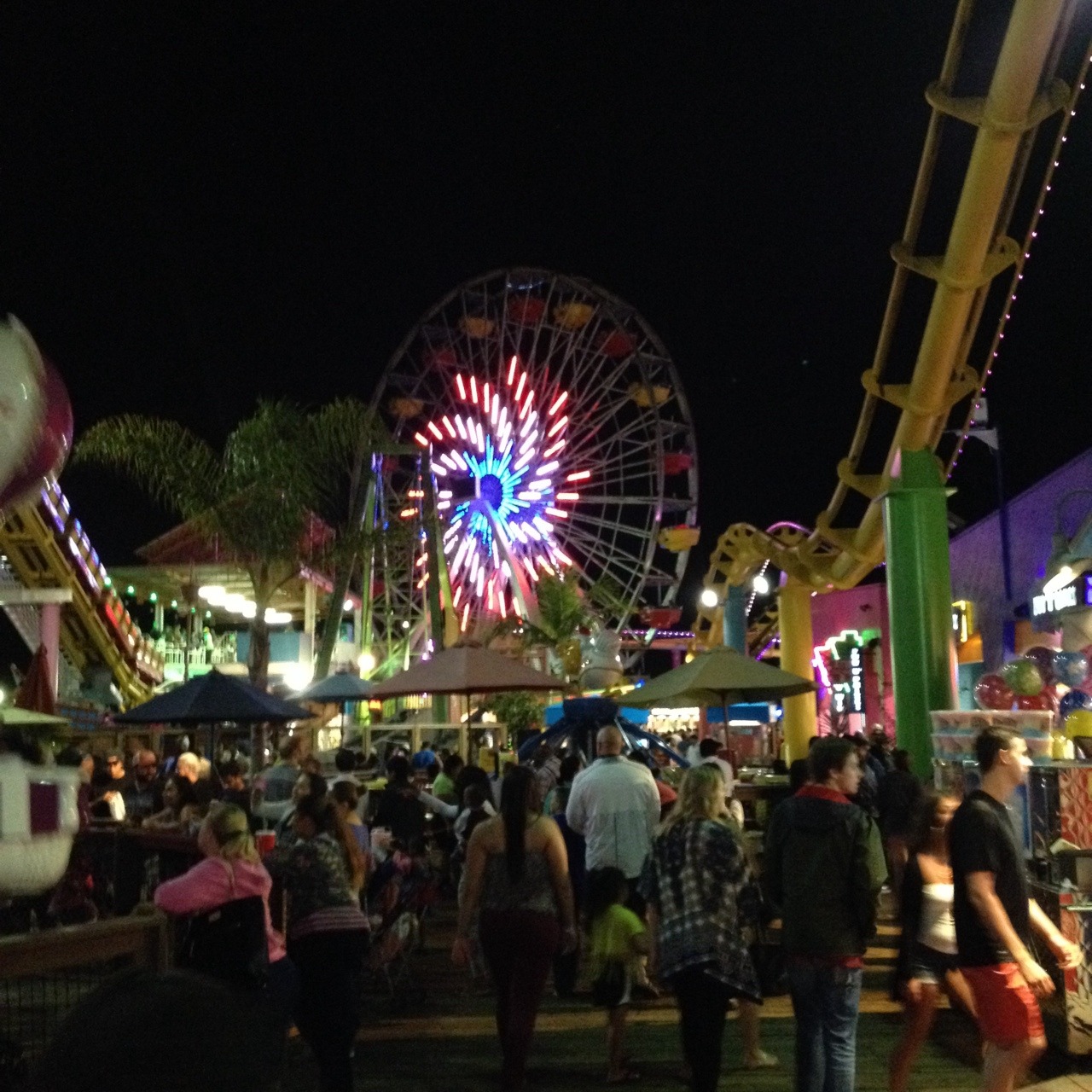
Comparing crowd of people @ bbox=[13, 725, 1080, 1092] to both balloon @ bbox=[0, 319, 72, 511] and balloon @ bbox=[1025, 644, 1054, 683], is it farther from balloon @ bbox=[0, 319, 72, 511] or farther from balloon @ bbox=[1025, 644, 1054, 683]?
balloon @ bbox=[1025, 644, 1054, 683]

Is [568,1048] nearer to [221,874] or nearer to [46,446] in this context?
[221,874]

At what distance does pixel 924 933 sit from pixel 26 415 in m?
4.44

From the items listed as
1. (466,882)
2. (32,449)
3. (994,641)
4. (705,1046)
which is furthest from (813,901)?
(994,641)

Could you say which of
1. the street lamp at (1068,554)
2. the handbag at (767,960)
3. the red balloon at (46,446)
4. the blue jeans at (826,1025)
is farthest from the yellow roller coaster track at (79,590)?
the red balloon at (46,446)

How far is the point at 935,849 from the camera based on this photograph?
5.60m

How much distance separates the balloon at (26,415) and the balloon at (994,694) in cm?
1045

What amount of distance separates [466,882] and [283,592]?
28059 mm

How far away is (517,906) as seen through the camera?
5.89 m

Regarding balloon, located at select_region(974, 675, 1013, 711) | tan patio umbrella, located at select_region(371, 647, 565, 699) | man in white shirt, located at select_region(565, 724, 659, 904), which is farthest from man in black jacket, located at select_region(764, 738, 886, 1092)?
tan patio umbrella, located at select_region(371, 647, 565, 699)

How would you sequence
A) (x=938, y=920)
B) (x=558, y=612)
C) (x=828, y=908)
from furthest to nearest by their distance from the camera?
(x=558, y=612) → (x=938, y=920) → (x=828, y=908)

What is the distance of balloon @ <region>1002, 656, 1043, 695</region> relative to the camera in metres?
11.2

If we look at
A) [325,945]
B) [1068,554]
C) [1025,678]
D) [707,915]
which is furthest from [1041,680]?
[325,945]

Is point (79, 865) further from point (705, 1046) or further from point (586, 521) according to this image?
point (586, 521)

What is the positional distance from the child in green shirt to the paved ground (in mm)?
165
